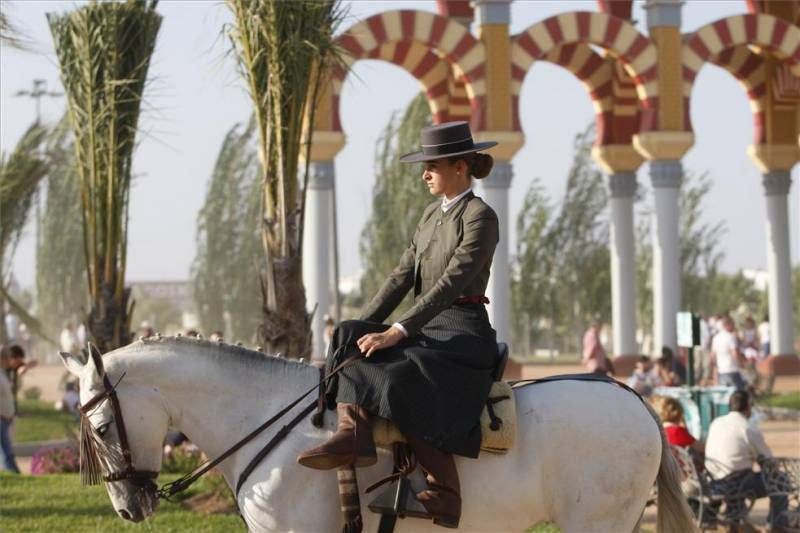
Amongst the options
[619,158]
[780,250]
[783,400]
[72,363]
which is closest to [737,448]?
[72,363]

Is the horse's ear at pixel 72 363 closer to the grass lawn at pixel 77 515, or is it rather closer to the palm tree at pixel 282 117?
the grass lawn at pixel 77 515

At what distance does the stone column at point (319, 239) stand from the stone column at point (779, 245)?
9.50 metres

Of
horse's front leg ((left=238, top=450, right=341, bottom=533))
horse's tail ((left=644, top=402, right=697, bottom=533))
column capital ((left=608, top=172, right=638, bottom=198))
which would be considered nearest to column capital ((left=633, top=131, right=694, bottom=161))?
column capital ((left=608, top=172, right=638, bottom=198))

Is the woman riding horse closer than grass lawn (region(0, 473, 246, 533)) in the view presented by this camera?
Yes

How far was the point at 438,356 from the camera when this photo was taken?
6.21 m

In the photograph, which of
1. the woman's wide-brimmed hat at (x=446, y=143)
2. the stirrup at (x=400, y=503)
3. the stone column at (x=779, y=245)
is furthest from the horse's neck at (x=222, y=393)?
the stone column at (x=779, y=245)

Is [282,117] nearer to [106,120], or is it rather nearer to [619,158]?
[106,120]

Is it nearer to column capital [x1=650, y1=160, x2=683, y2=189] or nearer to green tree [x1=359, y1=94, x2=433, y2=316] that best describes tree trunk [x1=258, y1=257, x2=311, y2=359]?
column capital [x1=650, y1=160, x2=683, y2=189]

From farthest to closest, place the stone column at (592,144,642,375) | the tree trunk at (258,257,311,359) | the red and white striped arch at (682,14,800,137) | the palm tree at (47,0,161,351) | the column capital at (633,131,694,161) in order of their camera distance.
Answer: the stone column at (592,144,642,375)
the red and white striped arch at (682,14,800,137)
the column capital at (633,131,694,161)
the palm tree at (47,0,161,351)
the tree trunk at (258,257,311,359)

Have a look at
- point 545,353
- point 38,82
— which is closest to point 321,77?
point 38,82

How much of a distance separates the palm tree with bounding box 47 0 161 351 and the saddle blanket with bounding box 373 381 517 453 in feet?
29.3

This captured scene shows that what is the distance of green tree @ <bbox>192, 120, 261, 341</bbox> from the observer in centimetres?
4247

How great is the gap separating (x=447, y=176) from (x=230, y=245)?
3828 centimetres

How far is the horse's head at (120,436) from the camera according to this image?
624cm
